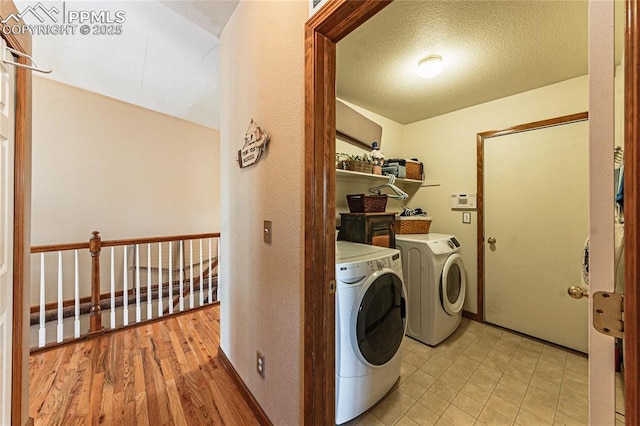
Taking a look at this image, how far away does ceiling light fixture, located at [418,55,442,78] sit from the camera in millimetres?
1861

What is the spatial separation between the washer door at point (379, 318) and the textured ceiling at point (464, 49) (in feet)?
5.14

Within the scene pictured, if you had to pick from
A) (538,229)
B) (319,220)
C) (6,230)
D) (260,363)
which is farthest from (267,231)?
(538,229)

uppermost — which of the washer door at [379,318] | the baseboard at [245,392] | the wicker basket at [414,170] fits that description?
the wicker basket at [414,170]

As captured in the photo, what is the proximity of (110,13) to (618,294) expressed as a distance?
2.90 metres

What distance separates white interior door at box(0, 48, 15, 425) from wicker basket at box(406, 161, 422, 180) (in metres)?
2.94

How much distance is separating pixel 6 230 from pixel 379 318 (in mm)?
1775

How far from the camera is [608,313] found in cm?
46

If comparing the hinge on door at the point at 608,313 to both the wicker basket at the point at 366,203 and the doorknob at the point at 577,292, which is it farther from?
the wicker basket at the point at 366,203

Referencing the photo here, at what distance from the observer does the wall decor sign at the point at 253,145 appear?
4.24ft

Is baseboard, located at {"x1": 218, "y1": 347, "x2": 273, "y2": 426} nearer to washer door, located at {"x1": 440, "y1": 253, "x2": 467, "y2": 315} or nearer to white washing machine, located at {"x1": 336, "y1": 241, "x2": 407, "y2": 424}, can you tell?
white washing machine, located at {"x1": 336, "y1": 241, "x2": 407, "y2": 424}

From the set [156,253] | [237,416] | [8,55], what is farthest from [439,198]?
[156,253]

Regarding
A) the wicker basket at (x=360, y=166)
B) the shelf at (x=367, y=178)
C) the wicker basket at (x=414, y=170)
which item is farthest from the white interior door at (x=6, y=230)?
the wicker basket at (x=414, y=170)

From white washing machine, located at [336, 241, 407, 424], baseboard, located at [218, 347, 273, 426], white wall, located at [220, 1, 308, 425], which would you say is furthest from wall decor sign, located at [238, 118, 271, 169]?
baseboard, located at [218, 347, 273, 426]

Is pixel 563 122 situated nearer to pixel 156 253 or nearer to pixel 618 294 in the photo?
pixel 618 294
